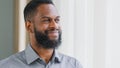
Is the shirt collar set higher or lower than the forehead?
lower

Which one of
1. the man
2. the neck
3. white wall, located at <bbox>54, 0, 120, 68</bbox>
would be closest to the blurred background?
white wall, located at <bbox>54, 0, 120, 68</bbox>

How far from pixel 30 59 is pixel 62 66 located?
0.63 ft

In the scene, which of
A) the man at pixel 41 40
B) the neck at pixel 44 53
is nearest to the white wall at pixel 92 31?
the man at pixel 41 40

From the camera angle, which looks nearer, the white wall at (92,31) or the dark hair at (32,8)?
the dark hair at (32,8)

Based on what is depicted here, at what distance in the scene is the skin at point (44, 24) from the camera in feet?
4.79

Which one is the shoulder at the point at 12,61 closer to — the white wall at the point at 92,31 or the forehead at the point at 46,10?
the forehead at the point at 46,10

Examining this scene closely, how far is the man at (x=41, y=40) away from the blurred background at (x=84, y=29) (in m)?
0.33

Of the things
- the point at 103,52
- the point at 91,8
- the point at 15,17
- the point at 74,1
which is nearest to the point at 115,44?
the point at 103,52

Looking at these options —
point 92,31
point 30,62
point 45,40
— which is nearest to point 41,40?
point 45,40

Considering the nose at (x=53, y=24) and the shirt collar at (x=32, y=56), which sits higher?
the nose at (x=53, y=24)

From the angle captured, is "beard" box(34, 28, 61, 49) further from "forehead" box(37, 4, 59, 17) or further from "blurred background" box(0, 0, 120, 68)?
"blurred background" box(0, 0, 120, 68)

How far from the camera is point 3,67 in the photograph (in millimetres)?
1452

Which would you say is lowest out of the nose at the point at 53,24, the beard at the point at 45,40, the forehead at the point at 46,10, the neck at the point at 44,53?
the neck at the point at 44,53

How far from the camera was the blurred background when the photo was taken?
68.5 inches
